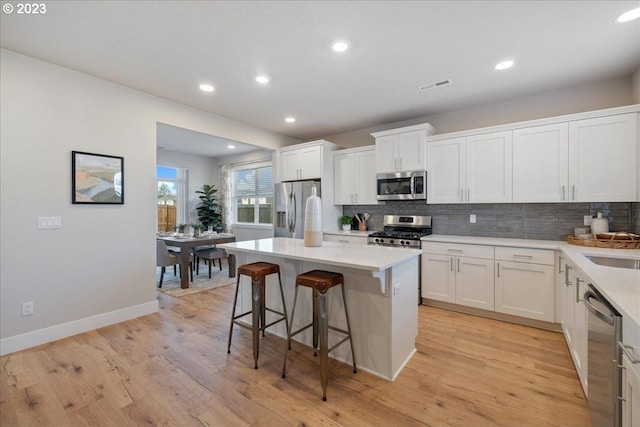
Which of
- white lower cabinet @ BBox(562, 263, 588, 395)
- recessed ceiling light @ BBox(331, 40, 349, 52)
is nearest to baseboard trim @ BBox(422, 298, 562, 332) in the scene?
white lower cabinet @ BBox(562, 263, 588, 395)

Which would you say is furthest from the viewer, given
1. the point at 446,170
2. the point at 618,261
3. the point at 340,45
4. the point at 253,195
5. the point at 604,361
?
the point at 253,195

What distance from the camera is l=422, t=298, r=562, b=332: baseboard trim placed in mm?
2952

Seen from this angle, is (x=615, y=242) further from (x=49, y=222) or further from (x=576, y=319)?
(x=49, y=222)

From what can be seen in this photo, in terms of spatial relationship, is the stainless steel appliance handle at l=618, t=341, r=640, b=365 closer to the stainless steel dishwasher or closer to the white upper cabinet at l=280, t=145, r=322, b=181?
the stainless steel dishwasher

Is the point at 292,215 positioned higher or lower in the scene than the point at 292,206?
lower

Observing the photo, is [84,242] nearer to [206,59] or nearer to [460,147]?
[206,59]

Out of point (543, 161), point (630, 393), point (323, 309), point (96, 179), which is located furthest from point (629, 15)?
point (96, 179)

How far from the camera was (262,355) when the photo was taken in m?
2.47

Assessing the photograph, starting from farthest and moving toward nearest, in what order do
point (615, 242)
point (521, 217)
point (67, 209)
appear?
point (521, 217) < point (67, 209) < point (615, 242)

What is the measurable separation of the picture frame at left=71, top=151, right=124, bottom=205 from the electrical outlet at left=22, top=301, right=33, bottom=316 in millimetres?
985

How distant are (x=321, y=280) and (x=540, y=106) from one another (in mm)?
3476

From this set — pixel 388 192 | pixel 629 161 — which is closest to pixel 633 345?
pixel 629 161

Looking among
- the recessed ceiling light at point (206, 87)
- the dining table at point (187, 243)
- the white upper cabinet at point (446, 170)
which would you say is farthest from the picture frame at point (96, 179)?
the white upper cabinet at point (446, 170)

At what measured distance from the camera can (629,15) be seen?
6.67ft
